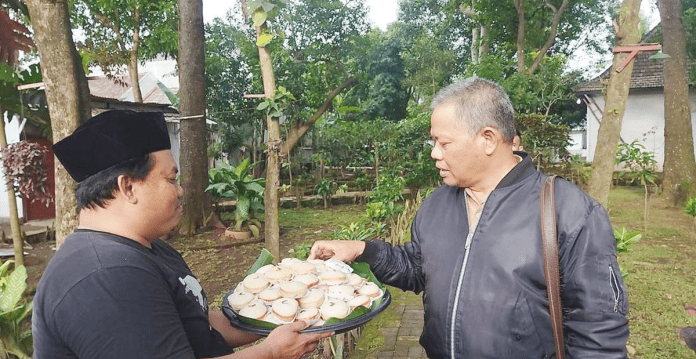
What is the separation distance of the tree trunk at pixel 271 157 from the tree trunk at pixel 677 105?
9797 millimetres

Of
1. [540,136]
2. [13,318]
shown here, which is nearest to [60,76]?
[13,318]

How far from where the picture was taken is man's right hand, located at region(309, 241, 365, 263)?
2.23 m

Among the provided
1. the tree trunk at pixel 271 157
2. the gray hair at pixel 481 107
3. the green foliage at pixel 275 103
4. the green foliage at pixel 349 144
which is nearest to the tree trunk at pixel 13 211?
the tree trunk at pixel 271 157

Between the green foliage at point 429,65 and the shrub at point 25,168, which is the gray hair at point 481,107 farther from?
the green foliage at point 429,65

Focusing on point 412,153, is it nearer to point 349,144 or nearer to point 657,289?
point 349,144

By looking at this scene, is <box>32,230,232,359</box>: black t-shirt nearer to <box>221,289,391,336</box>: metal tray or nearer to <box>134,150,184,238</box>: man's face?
<box>134,150,184,238</box>: man's face

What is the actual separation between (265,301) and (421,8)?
27.8 metres

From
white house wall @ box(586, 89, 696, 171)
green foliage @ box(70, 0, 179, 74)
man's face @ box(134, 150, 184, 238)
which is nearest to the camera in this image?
man's face @ box(134, 150, 184, 238)

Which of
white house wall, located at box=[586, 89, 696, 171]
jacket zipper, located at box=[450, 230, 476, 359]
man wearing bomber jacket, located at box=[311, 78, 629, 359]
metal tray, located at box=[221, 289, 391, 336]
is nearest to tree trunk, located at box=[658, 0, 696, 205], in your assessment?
white house wall, located at box=[586, 89, 696, 171]

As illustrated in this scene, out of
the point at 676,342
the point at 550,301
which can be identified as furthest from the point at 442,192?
the point at 676,342

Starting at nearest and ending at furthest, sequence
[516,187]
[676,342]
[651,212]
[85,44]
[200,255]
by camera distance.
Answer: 1. [516,187]
2. [676,342]
3. [200,255]
4. [651,212]
5. [85,44]

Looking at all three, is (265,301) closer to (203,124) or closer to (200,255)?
(200,255)

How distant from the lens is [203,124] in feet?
28.8

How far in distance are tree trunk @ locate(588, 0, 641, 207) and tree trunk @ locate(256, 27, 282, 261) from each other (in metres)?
3.18
